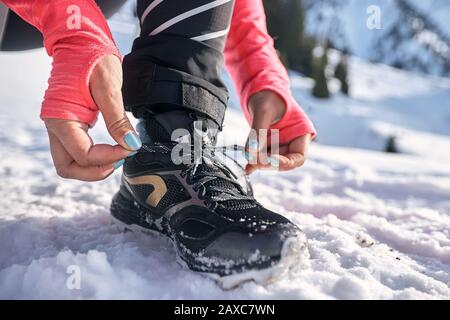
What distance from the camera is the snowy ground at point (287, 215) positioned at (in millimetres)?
723

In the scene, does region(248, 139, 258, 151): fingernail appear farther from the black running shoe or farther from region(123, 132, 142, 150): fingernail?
region(123, 132, 142, 150): fingernail

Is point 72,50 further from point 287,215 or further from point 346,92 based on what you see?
point 346,92

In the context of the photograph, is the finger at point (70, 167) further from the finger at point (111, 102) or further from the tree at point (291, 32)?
the tree at point (291, 32)

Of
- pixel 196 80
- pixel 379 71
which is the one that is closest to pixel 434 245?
pixel 196 80

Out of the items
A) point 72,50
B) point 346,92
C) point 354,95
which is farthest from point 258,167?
point 354,95

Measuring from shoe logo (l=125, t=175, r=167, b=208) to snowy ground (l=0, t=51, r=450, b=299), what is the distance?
0.29ft

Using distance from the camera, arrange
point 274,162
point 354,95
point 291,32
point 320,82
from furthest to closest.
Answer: point 354,95
point 291,32
point 320,82
point 274,162

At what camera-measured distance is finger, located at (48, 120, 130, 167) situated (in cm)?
79

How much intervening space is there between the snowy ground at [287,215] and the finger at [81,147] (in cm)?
17

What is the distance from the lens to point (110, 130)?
0.82m

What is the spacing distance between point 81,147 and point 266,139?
0.54 meters

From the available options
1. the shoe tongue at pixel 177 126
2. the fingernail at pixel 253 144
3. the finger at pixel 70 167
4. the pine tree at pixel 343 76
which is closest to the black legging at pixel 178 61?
the shoe tongue at pixel 177 126

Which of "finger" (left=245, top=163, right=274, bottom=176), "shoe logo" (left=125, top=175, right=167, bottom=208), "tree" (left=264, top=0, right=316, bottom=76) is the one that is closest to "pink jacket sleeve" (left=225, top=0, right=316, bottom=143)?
"finger" (left=245, top=163, right=274, bottom=176)

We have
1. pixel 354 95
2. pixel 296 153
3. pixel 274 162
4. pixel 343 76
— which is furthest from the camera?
pixel 354 95
